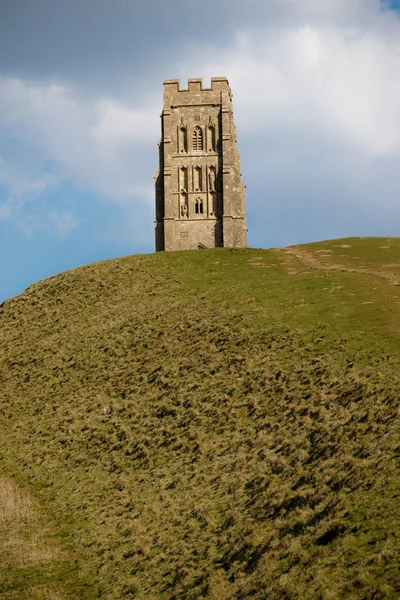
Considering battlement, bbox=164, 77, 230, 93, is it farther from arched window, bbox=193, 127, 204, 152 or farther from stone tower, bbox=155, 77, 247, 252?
arched window, bbox=193, 127, 204, 152

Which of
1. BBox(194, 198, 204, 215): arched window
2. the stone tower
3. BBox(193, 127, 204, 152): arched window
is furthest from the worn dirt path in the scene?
BBox(193, 127, 204, 152): arched window

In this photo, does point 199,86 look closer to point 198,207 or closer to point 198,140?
point 198,140

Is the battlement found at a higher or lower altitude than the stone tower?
higher

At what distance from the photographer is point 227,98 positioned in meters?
88.7

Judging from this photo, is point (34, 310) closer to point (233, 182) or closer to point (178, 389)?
point (178, 389)

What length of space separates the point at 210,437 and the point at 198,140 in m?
61.5

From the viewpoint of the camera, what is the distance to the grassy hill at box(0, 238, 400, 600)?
65.6 ft

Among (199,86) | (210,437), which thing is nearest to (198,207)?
(199,86)

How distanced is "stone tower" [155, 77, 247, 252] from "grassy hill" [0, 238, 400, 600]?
84.7 ft

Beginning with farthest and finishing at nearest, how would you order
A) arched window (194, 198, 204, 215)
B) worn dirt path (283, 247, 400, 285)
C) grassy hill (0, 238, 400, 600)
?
1. arched window (194, 198, 204, 215)
2. worn dirt path (283, 247, 400, 285)
3. grassy hill (0, 238, 400, 600)

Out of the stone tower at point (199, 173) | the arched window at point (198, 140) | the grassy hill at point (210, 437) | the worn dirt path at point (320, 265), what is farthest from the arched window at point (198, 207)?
the grassy hill at point (210, 437)

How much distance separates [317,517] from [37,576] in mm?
8666

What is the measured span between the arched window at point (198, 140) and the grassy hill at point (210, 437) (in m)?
32.0

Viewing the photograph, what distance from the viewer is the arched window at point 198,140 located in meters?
87.6
